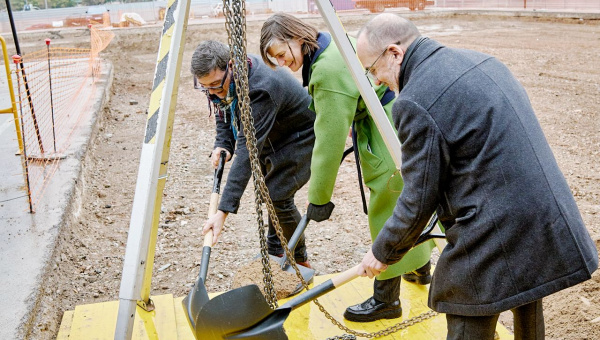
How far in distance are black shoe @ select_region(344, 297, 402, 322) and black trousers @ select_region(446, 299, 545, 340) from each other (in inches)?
45.3

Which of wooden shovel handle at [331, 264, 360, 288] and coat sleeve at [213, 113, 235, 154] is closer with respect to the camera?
wooden shovel handle at [331, 264, 360, 288]

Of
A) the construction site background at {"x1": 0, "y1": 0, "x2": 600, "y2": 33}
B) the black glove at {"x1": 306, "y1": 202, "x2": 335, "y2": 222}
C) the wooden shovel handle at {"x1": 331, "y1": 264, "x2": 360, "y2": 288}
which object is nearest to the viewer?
the wooden shovel handle at {"x1": 331, "y1": 264, "x2": 360, "y2": 288}

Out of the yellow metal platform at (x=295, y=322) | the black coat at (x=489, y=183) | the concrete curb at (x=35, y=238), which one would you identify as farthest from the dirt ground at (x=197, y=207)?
the black coat at (x=489, y=183)

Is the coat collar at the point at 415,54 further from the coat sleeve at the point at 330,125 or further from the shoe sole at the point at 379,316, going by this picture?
the shoe sole at the point at 379,316

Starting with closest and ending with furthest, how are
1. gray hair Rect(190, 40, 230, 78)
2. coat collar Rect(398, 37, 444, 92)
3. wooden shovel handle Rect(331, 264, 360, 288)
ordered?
coat collar Rect(398, 37, 444, 92) < wooden shovel handle Rect(331, 264, 360, 288) < gray hair Rect(190, 40, 230, 78)

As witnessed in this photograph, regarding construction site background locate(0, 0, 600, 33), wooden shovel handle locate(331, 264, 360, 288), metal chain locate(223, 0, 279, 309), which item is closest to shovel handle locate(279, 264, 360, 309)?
wooden shovel handle locate(331, 264, 360, 288)

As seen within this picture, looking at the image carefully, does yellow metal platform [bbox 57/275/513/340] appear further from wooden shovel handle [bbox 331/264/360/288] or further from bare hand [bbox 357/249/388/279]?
bare hand [bbox 357/249/388/279]

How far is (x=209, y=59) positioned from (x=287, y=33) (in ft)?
1.46

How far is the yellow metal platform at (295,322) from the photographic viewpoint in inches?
124

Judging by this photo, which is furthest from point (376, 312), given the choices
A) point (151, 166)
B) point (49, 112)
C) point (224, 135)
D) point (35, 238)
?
point (49, 112)

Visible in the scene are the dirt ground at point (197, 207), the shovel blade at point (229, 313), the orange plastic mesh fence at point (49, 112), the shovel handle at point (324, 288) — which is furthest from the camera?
the orange plastic mesh fence at point (49, 112)

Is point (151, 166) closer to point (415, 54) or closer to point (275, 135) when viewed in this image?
point (415, 54)

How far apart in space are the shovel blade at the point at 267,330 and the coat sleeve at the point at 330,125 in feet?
2.50

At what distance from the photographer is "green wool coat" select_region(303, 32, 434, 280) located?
2787 mm
